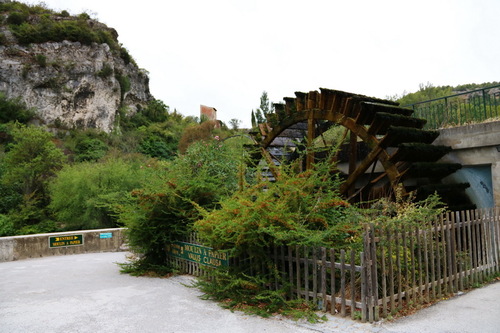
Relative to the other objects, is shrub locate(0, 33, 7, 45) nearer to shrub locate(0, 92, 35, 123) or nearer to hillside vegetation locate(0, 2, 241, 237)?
hillside vegetation locate(0, 2, 241, 237)

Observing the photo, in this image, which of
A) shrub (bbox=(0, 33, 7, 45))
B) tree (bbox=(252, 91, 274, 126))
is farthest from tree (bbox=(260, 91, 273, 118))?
shrub (bbox=(0, 33, 7, 45))

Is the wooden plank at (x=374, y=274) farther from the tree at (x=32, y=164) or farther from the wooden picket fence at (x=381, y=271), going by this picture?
the tree at (x=32, y=164)

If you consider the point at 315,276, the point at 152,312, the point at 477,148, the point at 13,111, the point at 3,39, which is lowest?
the point at 152,312

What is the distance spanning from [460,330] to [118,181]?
1664 cm

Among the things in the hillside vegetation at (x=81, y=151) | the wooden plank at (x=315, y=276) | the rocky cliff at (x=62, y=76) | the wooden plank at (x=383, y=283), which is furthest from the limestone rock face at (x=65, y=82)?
the wooden plank at (x=383, y=283)

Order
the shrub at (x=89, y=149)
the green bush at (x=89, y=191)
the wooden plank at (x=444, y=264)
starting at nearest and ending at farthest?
the wooden plank at (x=444, y=264), the green bush at (x=89, y=191), the shrub at (x=89, y=149)

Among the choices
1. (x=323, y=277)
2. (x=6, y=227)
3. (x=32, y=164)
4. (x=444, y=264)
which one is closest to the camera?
(x=323, y=277)

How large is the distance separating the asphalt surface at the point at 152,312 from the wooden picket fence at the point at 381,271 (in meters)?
0.21

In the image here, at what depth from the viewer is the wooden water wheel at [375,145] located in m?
8.85

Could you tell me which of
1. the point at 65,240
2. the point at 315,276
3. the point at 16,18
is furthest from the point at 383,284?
the point at 16,18

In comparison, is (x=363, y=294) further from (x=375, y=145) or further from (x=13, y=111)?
(x=13, y=111)

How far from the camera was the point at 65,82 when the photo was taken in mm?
47000

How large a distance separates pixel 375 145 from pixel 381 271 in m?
4.78

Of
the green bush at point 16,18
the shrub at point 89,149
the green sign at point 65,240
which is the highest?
the green bush at point 16,18
